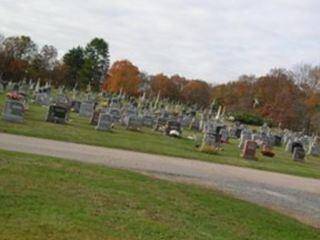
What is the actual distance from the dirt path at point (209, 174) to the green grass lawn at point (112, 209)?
1717mm

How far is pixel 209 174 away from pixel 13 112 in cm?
1109

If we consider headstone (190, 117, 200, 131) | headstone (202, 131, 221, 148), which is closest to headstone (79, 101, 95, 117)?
headstone (202, 131, 221, 148)

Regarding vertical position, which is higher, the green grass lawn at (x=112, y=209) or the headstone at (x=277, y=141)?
the headstone at (x=277, y=141)

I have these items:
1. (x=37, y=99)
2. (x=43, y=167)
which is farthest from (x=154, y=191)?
(x=37, y=99)

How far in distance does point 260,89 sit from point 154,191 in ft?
295

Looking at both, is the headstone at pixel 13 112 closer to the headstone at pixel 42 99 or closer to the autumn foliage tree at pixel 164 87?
the headstone at pixel 42 99

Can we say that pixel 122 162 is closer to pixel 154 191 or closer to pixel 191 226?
pixel 154 191

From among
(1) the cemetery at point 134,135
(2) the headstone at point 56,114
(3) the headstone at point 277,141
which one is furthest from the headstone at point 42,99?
(3) the headstone at point 277,141

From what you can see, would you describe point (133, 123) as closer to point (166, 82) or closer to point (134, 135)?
point (134, 135)

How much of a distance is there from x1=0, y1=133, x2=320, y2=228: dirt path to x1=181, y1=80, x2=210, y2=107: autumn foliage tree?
91.0m

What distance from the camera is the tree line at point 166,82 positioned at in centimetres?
8825

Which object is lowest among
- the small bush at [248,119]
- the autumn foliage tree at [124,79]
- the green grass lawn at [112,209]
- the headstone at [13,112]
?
the green grass lawn at [112,209]

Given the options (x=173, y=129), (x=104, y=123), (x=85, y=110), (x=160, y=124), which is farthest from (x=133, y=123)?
(x=85, y=110)

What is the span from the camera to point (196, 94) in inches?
4579
